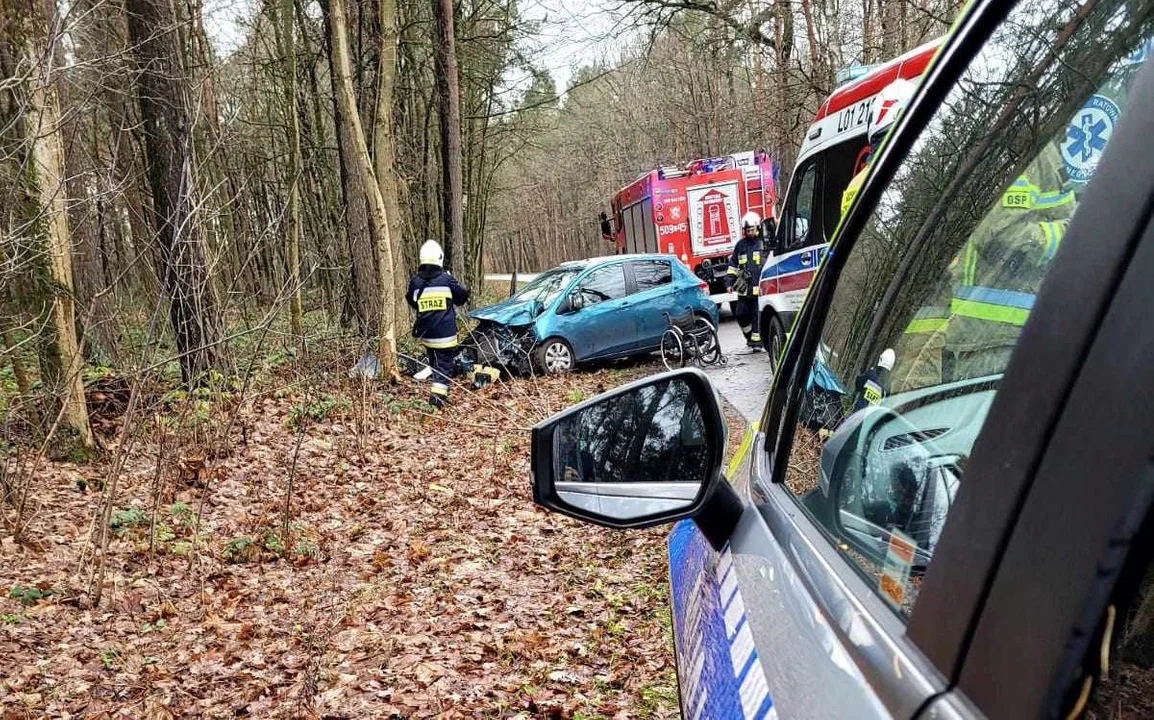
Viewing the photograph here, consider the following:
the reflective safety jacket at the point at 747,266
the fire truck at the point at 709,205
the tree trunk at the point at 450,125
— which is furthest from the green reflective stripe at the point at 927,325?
the fire truck at the point at 709,205

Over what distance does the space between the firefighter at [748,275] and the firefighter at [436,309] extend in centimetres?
423

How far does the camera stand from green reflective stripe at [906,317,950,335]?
100 centimetres

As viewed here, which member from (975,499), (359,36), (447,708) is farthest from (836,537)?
(359,36)

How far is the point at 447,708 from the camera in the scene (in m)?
3.51

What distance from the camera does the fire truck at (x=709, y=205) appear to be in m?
16.8

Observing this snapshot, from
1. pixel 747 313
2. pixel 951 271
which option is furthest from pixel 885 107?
pixel 951 271

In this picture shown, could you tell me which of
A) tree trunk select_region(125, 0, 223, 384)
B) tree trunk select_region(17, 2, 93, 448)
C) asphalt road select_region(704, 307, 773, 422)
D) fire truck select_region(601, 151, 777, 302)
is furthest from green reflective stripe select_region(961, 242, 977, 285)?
fire truck select_region(601, 151, 777, 302)

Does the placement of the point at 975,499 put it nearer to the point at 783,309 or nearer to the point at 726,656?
the point at 726,656

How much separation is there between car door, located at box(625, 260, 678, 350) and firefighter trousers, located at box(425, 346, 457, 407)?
10.5ft

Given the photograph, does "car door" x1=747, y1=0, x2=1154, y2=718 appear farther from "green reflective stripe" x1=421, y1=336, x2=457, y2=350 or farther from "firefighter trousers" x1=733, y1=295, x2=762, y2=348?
"firefighter trousers" x1=733, y1=295, x2=762, y2=348

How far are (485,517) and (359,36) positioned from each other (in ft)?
40.0

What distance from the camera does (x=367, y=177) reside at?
34.3ft

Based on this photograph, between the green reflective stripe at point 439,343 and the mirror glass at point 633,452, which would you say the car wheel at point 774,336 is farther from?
the mirror glass at point 633,452

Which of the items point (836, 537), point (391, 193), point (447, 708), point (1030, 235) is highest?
point (391, 193)
